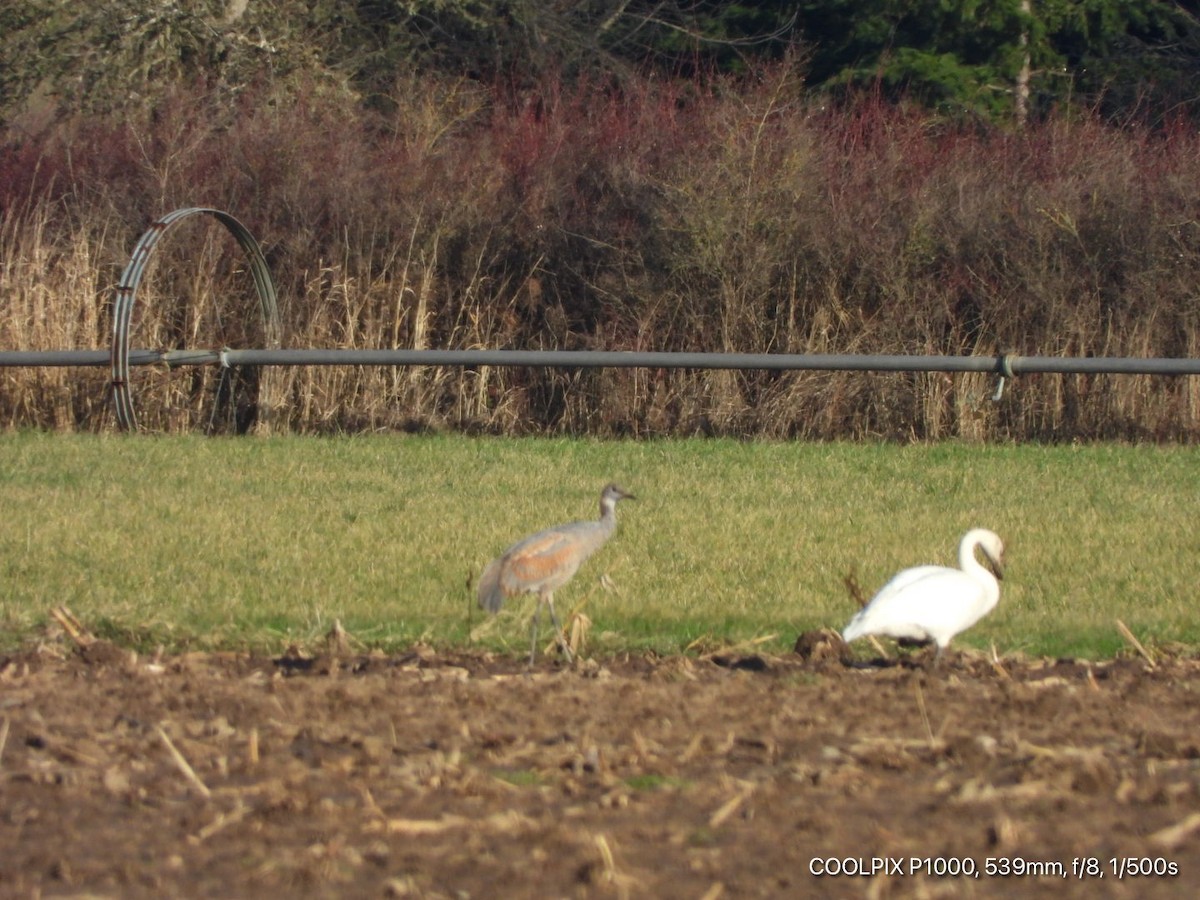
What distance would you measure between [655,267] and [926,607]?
9.31m

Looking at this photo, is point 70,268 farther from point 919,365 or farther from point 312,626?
point 312,626

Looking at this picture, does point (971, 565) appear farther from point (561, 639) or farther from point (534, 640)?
point (534, 640)

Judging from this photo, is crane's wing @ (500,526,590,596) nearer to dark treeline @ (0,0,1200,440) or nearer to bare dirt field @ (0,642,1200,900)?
bare dirt field @ (0,642,1200,900)

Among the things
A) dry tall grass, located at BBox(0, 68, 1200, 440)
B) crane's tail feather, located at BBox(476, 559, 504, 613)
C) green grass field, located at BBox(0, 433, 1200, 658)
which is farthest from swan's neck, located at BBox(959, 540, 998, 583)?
dry tall grass, located at BBox(0, 68, 1200, 440)

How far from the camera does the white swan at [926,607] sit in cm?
595

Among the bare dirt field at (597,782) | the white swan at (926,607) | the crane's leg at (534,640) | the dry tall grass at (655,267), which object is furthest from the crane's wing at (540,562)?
the dry tall grass at (655,267)

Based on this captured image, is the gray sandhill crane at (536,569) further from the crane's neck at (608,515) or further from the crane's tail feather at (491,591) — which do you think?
the crane's neck at (608,515)

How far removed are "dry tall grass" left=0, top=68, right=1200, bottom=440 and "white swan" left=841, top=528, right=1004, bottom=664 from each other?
798cm

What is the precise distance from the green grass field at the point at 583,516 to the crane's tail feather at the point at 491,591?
36 cm

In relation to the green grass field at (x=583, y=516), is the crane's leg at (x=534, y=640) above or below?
above

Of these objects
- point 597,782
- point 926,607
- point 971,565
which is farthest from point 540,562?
Result: point 597,782

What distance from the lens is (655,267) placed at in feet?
49.2

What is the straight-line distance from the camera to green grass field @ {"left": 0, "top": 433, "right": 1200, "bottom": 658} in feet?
23.0

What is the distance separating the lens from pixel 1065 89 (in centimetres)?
2394
